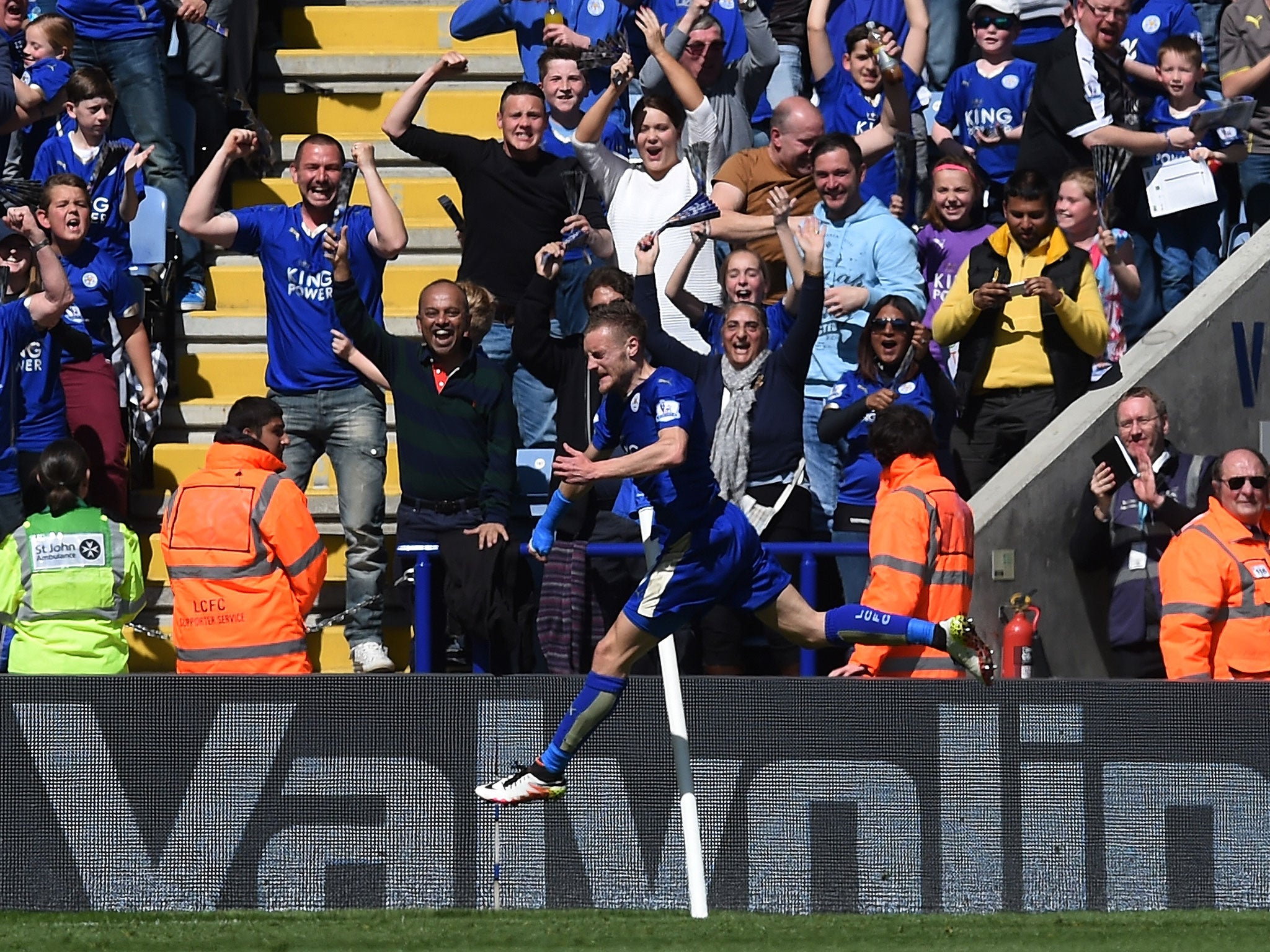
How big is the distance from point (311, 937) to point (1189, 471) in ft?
15.7

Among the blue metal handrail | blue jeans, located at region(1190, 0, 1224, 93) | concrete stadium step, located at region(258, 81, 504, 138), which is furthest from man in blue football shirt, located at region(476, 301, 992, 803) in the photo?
concrete stadium step, located at region(258, 81, 504, 138)

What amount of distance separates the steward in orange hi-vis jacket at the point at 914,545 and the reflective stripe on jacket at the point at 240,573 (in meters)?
2.44

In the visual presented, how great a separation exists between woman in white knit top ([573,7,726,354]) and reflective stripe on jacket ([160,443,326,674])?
8.40 ft

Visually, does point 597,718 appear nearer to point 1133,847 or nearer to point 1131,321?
point 1133,847

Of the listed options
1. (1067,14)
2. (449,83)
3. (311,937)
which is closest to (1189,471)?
(1067,14)

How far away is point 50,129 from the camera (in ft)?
37.9

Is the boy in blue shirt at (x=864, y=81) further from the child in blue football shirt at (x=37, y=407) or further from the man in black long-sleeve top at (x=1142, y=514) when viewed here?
the child in blue football shirt at (x=37, y=407)

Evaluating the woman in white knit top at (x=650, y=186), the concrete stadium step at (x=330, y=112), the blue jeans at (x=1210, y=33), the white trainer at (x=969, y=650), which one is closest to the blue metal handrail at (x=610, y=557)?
the white trainer at (x=969, y=650)

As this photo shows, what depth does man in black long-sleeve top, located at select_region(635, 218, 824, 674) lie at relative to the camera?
369 inches

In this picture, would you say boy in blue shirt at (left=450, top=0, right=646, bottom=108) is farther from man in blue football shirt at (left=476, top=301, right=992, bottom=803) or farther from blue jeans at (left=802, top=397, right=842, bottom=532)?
man in blue football shirt at (left=476, top=301, right=992, bottom=803)

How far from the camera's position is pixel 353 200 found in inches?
490

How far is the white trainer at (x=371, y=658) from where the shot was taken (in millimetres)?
9633

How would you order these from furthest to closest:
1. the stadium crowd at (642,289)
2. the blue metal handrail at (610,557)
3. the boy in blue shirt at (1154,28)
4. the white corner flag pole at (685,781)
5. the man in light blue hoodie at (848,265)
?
the boy in blue shirt at (1154,28) < the man in light blue hoodie at (848,265) < the stadium crowd at (642,289) < the blue metal handrail at (610,557) < the white corner flag pole at (685,781)

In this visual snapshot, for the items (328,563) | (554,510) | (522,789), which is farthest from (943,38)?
(522,789)
